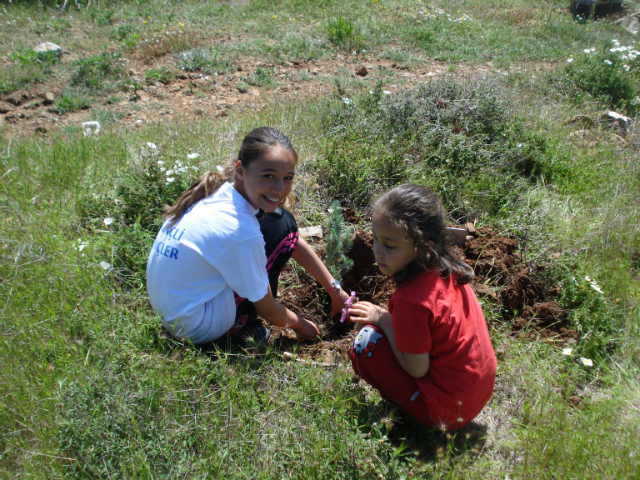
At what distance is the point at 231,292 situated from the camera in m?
2.44

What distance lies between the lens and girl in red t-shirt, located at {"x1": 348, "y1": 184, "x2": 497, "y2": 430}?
1896 millimetres

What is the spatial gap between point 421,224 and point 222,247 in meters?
0.99

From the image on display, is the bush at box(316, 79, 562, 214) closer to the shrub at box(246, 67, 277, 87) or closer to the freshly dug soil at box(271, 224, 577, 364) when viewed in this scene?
the freshly dug soil at box(271, 224, 577, 364)

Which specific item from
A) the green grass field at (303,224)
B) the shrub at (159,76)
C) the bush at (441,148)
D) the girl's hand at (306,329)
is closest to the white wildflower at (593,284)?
the green grass field at (303,224)

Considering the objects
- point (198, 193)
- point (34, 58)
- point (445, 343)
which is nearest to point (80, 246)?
point (198, 193)

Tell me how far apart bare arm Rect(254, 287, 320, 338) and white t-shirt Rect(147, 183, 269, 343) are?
10cm

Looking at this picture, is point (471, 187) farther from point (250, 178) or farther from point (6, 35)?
point (6, 35)

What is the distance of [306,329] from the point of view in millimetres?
2723

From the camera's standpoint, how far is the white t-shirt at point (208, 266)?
2.22 meters

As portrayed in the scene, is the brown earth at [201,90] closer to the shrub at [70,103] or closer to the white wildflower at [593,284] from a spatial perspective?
the shrub at [70,103]

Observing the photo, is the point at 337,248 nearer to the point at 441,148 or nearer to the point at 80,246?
the point at 80,246

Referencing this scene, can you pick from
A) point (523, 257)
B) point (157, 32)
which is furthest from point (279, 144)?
point (157, 32)

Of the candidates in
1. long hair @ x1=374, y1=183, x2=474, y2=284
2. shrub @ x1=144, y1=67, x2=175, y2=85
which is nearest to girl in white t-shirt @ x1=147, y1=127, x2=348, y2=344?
long hair @ x1=374, y1=183, x2=474, y2=284

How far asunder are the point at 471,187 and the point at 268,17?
7.59m
